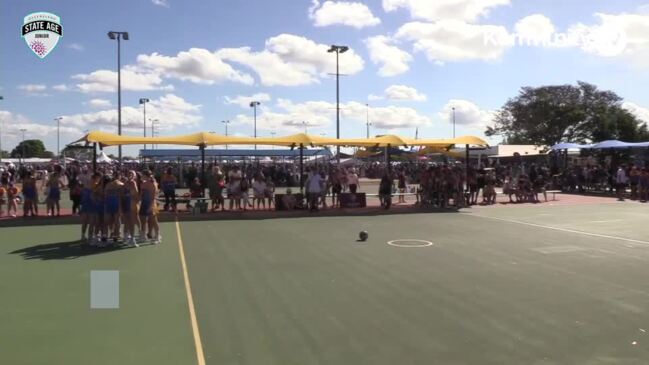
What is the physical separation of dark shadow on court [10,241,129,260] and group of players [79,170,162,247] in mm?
356

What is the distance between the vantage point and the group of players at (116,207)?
485 inches

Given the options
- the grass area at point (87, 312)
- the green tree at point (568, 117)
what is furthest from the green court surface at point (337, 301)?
the green tree at point (568, 117)

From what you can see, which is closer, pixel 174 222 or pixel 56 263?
pixel 56 263

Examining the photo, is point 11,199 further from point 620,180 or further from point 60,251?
point 620,180

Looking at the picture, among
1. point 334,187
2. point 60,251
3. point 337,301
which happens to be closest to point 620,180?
point 334,187

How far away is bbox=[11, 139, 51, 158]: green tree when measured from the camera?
137475 mm

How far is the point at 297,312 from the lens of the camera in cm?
689

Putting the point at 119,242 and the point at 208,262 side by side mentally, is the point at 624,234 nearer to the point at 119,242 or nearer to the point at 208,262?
the point at 208,262

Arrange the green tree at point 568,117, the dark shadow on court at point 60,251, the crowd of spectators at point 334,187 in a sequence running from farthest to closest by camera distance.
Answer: the green tree at point 568,117
the crowd of spectators at point 334,187
the dark shadow on court at point 60,251

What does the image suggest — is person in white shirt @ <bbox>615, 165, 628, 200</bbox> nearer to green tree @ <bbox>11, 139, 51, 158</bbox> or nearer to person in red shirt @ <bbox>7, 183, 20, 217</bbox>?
person in red shirt @ <bbox>7, 183, 20, 217</bbox>

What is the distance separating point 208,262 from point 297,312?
3.86m

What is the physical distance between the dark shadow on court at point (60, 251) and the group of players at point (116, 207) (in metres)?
0.36

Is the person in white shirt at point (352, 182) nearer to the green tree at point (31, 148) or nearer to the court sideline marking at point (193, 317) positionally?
the court sideline marking at point (193, 317)

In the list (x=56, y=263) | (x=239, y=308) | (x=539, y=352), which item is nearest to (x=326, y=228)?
(x=56, y=263)
